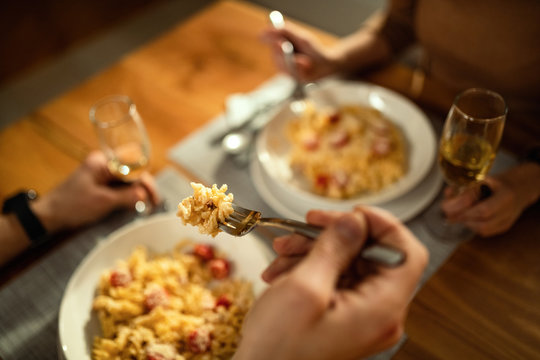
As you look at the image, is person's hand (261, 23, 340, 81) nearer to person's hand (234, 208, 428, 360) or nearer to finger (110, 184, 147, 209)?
finger (110, 184, 147, 209)

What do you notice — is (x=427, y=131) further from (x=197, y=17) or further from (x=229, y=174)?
(x=197, y=17)

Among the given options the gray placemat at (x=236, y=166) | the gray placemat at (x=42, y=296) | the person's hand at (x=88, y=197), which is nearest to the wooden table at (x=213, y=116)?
the gray placemat at (x=236, y=166)

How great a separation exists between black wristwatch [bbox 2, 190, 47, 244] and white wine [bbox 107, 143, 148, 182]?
8.5 inches

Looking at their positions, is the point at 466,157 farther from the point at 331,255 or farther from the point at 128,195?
the point at 128,195

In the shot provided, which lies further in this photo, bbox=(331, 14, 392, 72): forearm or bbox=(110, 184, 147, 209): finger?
bbox=(331, 14, 392, 72): forearm

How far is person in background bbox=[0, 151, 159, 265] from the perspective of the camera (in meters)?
1.04

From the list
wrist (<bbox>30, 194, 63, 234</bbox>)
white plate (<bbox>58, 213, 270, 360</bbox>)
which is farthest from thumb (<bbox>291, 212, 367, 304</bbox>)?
wrist (<bbox>30, 194, 63, 234</bbox>)

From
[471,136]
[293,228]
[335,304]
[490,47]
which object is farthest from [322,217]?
[490,47]

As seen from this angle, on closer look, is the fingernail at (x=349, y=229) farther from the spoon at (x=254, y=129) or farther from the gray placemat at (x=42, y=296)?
the spoon at (x=254, y=129)

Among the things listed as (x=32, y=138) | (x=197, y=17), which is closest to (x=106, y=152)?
(x=32, y=138)

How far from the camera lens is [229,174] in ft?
3.85

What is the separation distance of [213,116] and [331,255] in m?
0.89

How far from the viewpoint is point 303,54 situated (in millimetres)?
1379

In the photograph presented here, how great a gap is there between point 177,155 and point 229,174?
18cm
